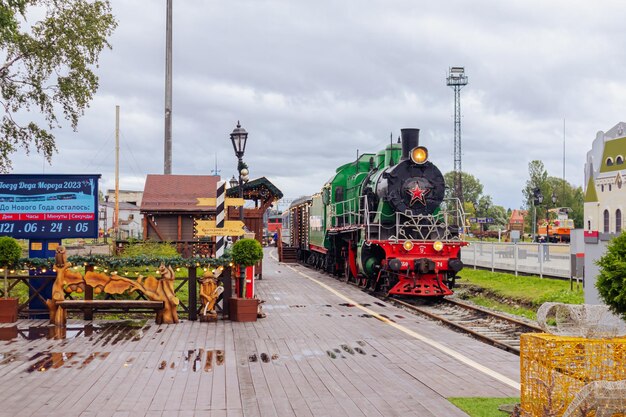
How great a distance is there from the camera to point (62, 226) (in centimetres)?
1381

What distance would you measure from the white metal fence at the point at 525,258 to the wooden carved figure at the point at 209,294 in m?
11.7

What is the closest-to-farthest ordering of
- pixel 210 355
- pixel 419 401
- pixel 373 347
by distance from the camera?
pixel 419 401 → pixel 210 355 → pixel 373 347

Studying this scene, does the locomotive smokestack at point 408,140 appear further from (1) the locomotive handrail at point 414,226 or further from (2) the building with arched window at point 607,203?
(2) the building with arched window at point 607,203

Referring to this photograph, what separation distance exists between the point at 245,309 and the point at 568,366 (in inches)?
327

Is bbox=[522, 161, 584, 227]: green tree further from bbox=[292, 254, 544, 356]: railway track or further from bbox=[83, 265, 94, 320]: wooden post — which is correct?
bbox=[83, 265, 94, 320]: wooden post

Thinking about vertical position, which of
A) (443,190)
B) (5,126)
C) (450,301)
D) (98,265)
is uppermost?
(5,126)

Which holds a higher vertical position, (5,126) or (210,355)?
(5,126)

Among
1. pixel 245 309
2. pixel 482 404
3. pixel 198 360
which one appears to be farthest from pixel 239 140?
pixel 482 404

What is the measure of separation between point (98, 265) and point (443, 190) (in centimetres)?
1026

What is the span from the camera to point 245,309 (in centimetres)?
1327

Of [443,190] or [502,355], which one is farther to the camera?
[443,190]

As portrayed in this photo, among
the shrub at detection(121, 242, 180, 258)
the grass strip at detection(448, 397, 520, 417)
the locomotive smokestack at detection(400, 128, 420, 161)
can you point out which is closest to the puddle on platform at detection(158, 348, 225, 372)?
the grass strip at detection(448, 397, 520, 417)

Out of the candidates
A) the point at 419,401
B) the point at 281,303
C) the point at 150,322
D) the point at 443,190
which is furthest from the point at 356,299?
the point at 419,401

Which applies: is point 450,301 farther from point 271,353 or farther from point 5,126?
point 5,126
